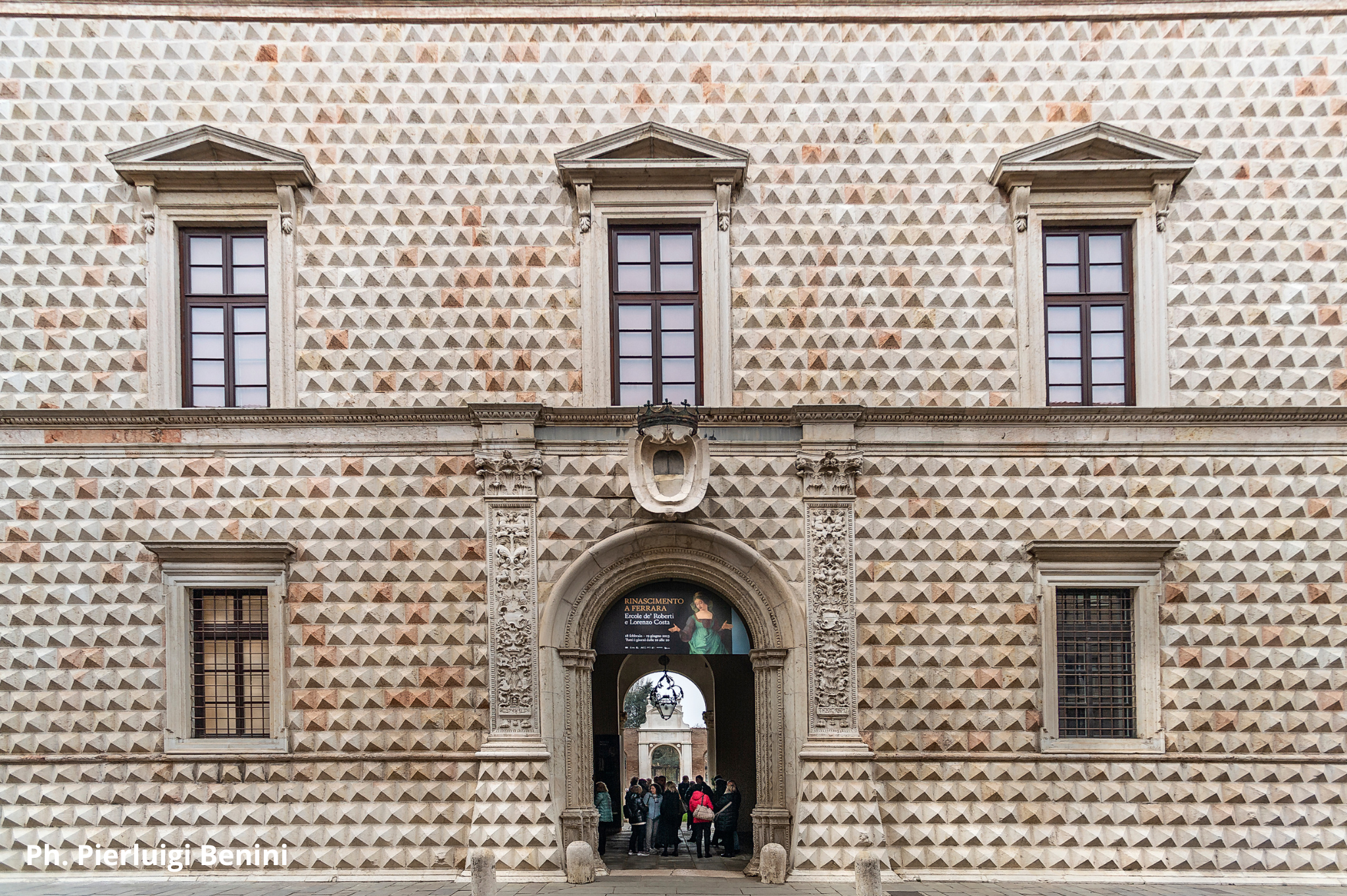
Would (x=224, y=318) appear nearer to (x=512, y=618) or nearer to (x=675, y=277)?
(x=512, y=618)

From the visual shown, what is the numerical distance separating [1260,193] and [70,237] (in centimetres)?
1505

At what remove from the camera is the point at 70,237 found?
521 inches

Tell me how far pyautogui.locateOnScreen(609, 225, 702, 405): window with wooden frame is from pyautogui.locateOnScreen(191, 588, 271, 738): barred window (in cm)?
531

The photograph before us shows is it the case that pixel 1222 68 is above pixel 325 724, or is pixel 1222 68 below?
above

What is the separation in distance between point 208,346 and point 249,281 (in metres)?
0.98

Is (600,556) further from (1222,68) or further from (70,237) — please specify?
(1222,68)

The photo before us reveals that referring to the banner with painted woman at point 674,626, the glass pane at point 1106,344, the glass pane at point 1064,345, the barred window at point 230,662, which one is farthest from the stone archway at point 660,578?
the glass pane at point 1106,344

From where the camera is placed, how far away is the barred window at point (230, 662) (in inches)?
511

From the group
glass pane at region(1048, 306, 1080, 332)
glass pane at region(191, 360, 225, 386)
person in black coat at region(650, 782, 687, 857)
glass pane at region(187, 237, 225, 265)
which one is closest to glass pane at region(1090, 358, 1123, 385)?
glass pane at region(1048, 306, 1080, 332)

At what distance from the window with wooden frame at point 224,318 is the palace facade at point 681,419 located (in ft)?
0.16

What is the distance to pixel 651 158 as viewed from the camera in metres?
13.3

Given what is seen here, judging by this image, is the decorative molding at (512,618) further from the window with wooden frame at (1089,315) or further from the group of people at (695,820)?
the window with wooden frame at (1089,315)

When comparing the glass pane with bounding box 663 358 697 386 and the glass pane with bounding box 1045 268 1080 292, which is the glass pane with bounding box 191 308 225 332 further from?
the glass pane with bounding box 1045 268 1080 292

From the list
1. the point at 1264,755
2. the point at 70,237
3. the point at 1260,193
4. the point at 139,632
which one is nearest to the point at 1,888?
the point at 139,632
